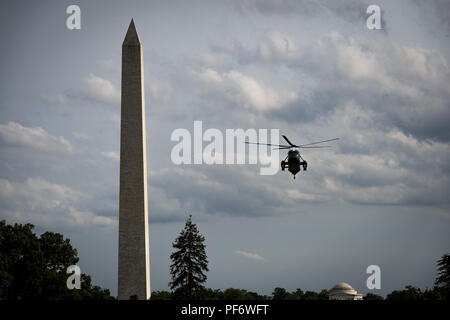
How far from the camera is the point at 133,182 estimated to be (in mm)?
53312

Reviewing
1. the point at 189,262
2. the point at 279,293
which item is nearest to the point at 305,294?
the point at 279,293

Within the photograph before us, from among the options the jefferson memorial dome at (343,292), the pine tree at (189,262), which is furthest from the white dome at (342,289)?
the pine tree at (189,262)

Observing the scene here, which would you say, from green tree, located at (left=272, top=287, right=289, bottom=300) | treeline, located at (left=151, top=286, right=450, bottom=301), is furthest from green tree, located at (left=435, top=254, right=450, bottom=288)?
green tree, located at (left=272, top=287, right=289, bottom=300)

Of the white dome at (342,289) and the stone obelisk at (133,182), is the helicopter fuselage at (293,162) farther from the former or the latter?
the white dome at (342,289)

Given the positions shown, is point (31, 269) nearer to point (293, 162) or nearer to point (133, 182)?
point (133, 182)

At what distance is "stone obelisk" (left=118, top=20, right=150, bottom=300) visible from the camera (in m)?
52.6

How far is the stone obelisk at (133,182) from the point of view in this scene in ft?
173

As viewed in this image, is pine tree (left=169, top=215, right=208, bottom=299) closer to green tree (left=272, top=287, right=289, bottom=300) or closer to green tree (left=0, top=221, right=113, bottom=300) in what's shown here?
green tree (left=0, top=221, right=113, bottom=300)

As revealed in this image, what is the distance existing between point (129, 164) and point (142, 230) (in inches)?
211

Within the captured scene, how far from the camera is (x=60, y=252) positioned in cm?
7731

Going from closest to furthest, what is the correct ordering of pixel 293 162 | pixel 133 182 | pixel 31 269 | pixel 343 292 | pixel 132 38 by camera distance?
1. pixel 293 162
2. pixel 133 182
3. pixel 132 38
4. pixel 31 269
5. pixel 343 292

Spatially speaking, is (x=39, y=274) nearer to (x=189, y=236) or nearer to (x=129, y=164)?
(x=189, y=236)
